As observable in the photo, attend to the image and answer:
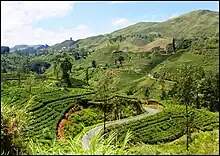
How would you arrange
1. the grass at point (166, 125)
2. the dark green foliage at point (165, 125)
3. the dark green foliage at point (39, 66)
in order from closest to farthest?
1. the dark green foliage at point (165, 125)
2. the grass at point (166, 125)
3. the dark green foliage at point (39, 66)

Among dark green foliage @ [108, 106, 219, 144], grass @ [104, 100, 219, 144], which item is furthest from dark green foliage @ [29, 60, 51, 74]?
dark green foliage @ [108, 106, 219, 144]

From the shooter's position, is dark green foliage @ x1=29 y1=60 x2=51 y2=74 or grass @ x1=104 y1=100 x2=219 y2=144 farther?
dark green foliage @ x1=29 y1=60 x2=51 y2=74

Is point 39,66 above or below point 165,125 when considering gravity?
above

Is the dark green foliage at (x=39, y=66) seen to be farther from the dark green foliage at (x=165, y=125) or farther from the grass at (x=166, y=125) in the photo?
the dark green foliage at (x=165, y=125)

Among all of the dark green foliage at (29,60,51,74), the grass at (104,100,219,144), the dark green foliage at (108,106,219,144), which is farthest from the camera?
the dark green foliage at (29,60,51,74)

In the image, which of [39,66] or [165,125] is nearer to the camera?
[165,125]

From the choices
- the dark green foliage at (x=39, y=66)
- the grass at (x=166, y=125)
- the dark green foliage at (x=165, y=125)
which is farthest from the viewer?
the dark green foliage at (x=39, y=66)

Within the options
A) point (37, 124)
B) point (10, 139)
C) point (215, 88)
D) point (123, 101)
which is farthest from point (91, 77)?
point (10, 139)

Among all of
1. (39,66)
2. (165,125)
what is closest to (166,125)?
(165,125)

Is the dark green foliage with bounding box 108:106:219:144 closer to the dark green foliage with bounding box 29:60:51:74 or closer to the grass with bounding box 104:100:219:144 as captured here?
the grass with bounding box 104:100:219:144

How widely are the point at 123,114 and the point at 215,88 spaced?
35024 mm

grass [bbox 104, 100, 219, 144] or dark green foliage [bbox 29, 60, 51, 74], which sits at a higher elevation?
dark green foliage [bbox 29, 60, 51, 74]

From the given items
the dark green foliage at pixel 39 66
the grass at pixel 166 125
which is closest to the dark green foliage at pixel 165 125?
the grass at pixel 166 125

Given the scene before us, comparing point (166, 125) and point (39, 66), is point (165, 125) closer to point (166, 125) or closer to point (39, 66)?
point (166, 125)
